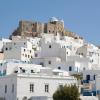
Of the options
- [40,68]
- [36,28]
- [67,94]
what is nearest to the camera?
[67,94]

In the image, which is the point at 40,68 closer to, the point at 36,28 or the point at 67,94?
the point at 67,94

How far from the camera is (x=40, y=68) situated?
6138 cm

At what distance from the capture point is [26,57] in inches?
3056

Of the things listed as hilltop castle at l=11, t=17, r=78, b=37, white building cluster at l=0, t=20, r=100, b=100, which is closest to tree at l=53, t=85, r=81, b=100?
white building cluster at l=0, t=20, r=100, b=100

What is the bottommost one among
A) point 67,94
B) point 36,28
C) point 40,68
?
point 67,94

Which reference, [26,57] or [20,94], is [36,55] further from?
[20,94]

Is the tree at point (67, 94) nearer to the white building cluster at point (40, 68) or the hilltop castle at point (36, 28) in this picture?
the white building cluster at point (40, 68)

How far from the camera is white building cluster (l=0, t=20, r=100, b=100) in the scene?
4501 centimetres

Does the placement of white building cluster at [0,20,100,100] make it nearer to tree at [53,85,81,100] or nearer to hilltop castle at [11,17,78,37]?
tree at [53,85,81,100]

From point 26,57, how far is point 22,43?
549 centimetres

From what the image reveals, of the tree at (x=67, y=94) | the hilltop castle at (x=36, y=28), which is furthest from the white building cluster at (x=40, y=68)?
the hilltop castle at (x=36, y=28)

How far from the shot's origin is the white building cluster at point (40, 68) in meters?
45.0

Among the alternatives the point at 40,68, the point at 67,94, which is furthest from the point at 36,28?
the point at 67,94

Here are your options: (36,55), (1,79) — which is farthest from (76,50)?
(1,79)
